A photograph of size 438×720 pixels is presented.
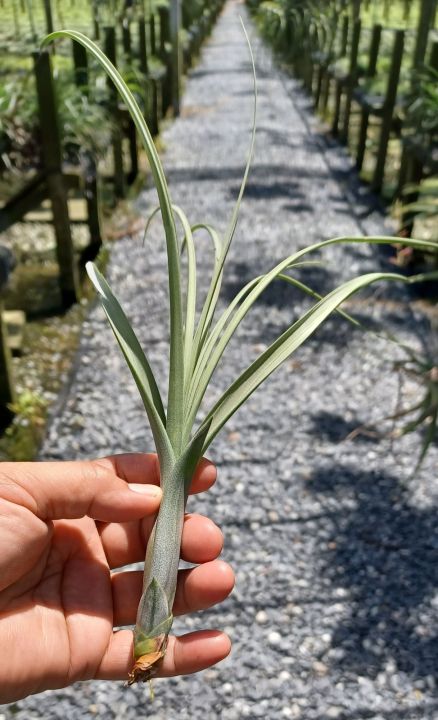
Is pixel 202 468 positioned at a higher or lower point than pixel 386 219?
higher

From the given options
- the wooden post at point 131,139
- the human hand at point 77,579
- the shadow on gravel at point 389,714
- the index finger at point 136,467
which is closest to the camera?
the human hand at point 77,579

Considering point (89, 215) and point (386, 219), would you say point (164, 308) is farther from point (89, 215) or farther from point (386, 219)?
point (386, 219)

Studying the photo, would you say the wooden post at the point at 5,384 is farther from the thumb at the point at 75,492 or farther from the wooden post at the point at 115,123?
the wooden post at the point at 115,123

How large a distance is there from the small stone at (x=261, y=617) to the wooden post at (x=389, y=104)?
4541 mm

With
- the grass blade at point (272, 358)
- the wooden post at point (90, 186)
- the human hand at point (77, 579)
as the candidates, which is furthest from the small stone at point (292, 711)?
the wooden post at point (90, 186)

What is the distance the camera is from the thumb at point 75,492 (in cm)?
129

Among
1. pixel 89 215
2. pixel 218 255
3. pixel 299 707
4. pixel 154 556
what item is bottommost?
pixel 299 707

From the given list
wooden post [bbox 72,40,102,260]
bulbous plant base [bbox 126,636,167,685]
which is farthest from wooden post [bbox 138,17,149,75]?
bulbous plant base [bbox 126,636,167,685]

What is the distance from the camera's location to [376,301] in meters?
4.21

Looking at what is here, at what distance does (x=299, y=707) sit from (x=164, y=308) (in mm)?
2547

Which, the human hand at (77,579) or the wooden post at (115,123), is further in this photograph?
the wooden post at (115,123)

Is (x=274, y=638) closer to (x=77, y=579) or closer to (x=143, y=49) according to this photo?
(x=77, y=579)

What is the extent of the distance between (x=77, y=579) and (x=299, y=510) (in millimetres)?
1427

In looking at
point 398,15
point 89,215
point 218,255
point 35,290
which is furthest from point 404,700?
point 398,15
